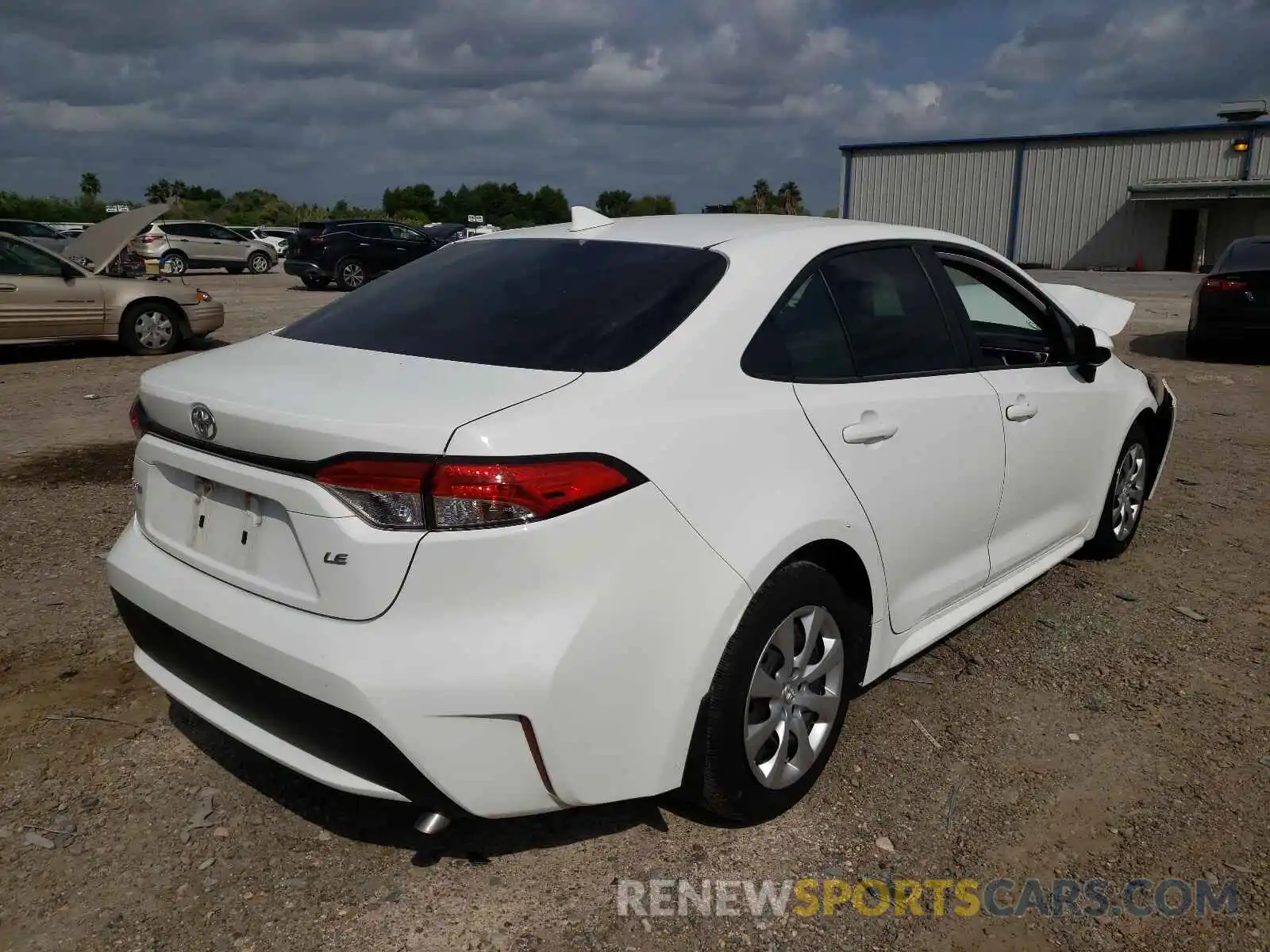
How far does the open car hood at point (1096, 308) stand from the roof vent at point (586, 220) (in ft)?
9.84

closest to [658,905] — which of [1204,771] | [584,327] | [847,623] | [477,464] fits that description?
[847,623]

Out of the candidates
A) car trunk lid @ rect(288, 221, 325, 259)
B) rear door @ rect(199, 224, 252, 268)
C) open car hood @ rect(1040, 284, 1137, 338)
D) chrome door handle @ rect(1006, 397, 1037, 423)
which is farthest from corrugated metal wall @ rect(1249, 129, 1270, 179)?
chrome door handle @ rect(1006, 397, 1037, 423)

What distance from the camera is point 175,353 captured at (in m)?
12.3

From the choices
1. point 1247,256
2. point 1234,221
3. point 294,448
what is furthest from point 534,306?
point 1234,221

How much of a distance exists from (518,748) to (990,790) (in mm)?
1565

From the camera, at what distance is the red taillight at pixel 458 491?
2.21 m

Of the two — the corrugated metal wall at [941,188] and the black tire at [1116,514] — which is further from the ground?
the corrugated metal wall at [941,188]

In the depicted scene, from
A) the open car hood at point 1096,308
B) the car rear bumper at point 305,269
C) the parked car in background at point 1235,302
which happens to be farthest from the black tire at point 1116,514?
the car rear bumper at point 305,269

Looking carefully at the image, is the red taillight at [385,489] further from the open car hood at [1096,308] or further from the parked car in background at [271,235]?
the parked car in background at [271,235]

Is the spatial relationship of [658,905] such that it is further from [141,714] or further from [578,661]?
[141,714]

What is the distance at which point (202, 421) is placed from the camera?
2.57 m

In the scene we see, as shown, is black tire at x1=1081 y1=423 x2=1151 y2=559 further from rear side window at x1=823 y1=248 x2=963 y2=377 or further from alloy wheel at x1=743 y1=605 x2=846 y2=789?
alloy wheel at x1=743 y1=605 x2=846 y2=789

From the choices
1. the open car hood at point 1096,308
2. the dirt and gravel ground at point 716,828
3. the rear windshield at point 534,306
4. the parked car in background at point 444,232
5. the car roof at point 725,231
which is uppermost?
the parked car in background at point 444,232

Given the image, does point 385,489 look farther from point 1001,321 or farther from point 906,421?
point 1001,321
